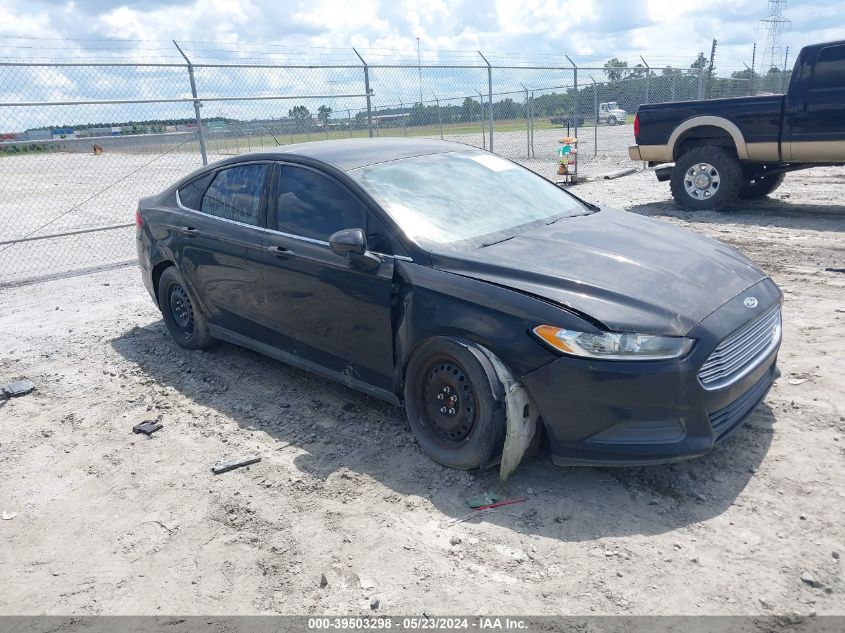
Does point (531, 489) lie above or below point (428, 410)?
below

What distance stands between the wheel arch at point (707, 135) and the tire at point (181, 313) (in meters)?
7.91

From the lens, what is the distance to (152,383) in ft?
17.7

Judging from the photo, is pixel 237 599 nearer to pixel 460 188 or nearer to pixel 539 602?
pixel 539 602

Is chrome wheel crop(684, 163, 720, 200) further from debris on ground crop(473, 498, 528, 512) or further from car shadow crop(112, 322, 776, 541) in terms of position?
debris on ground crop(473, 498, 528, 512)

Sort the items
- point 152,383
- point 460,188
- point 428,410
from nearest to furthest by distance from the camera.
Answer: point 428,410 < point 460,188 < point 152,383

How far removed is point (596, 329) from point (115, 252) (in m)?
9.03

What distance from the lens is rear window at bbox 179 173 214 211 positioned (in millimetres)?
5496

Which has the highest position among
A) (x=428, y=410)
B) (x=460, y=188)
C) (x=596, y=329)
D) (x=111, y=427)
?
(x=460, y=188)

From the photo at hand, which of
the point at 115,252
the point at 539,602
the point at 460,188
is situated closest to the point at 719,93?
the point at 115,252

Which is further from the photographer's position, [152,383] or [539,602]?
[152,383]

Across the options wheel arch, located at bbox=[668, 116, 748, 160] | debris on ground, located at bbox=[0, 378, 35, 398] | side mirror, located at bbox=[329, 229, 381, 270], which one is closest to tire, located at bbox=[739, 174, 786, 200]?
wheel arch, located at bbox=[668, 116, 748, 160]

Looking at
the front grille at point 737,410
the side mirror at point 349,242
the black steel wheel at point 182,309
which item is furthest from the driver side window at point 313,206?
the front grille at point 737,410

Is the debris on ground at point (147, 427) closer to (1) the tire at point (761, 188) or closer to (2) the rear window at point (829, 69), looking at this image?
(2) the rear window at point (829, 69)

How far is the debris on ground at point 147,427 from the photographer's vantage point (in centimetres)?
460
